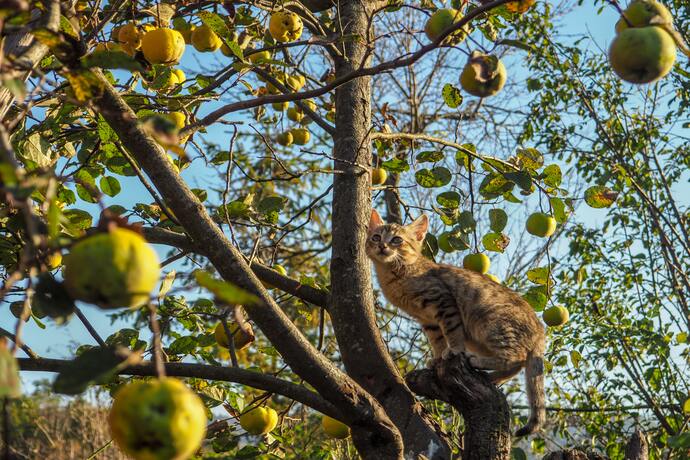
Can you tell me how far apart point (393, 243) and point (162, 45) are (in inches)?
102

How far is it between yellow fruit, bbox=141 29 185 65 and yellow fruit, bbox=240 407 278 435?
149 centimetres

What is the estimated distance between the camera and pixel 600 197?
297 cm

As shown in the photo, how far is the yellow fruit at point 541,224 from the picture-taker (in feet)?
9.66

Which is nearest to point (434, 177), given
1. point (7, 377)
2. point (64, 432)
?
point (7, 377)

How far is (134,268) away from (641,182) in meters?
5.88

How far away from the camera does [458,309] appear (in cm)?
402

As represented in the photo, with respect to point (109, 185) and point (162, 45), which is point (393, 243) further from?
point (162, 45)

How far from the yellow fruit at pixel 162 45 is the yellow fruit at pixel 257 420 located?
1487 millimetres

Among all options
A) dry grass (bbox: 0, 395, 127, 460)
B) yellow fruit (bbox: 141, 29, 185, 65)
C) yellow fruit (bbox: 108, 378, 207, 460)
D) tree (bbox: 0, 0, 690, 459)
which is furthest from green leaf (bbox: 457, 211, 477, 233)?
dry grass (bbox: 0, 395, 127, 460)

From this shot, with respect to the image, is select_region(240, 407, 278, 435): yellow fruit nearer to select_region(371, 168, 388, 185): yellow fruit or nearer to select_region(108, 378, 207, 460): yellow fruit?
select_region(371, 168, 388, 185): yellow fruit

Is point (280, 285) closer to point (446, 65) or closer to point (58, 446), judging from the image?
point (446, 65)

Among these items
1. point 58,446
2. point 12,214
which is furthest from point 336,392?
point 58,446

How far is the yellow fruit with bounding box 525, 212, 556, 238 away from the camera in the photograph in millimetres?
2943

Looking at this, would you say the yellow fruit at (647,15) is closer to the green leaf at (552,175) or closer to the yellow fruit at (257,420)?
the green leaf at (552,175)
